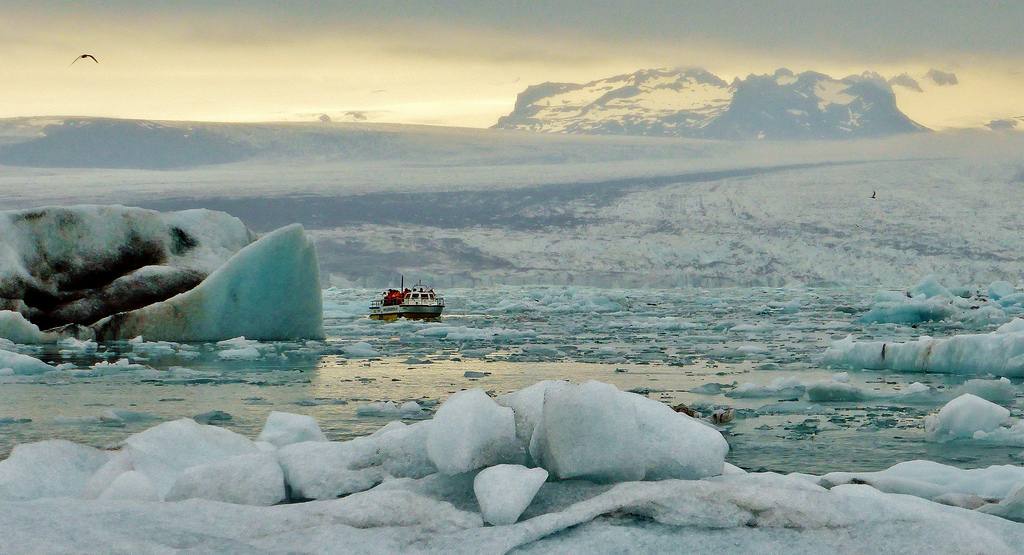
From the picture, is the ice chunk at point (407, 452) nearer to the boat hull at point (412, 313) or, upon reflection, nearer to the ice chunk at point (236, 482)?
the ice chunk at point (236, 482)

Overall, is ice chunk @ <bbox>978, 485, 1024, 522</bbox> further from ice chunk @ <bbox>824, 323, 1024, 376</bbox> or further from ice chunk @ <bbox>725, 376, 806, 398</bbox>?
ice chunk @ <bbox>824, 323, 1024, 376</bbox>

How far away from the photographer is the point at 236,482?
4191mm

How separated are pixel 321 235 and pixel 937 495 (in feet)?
185

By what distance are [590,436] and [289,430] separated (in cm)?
260

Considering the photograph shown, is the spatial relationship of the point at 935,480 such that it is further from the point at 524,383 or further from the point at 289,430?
the point at 524,383

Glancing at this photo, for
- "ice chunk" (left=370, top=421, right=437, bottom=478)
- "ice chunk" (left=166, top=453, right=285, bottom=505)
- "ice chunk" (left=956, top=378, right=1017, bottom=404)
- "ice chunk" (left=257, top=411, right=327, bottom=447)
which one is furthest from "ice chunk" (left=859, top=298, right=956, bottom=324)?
"ice chunk" (left=166, top=453, right=285, bottom=505)

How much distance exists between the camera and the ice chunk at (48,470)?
14.6 ft

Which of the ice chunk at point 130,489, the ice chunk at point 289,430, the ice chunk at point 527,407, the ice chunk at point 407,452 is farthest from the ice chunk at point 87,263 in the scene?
the ice chunk at point 527,407

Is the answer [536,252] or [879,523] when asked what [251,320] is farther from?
[536,252]

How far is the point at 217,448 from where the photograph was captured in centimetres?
528

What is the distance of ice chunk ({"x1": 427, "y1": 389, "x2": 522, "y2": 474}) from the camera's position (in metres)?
4.05

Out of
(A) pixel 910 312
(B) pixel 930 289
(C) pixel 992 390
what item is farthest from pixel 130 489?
(B) pixel 930 289

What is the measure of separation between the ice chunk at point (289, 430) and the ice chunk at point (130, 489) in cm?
156

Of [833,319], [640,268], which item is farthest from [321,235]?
[833,319]
